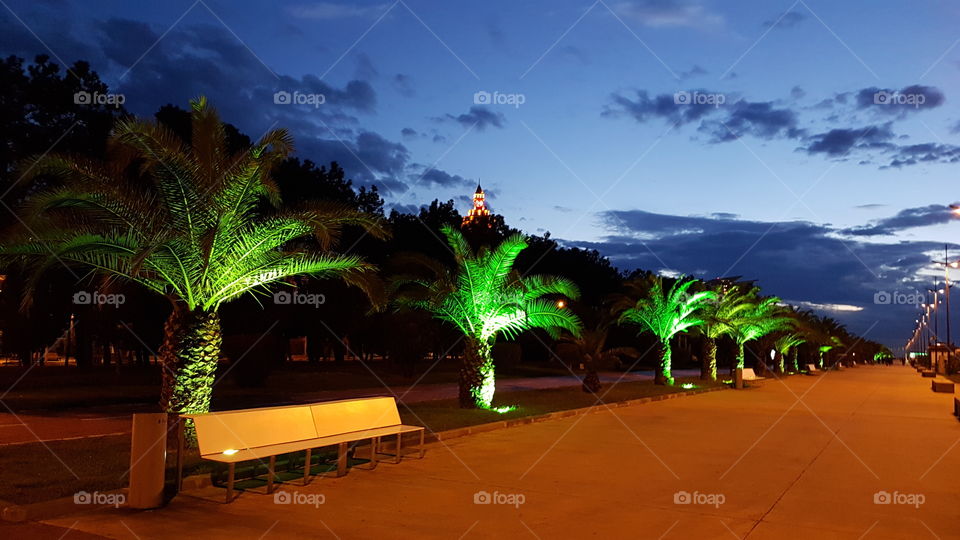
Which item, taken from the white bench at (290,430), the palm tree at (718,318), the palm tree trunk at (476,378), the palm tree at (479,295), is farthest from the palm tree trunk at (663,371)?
the white bench at (290,430)

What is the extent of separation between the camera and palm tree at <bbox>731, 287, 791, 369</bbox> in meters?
41.0

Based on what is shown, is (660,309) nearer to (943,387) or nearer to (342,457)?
(943,387)

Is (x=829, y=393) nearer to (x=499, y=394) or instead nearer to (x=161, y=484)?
(x=499, y=394)

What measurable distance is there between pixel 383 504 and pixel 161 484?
7.42 ft

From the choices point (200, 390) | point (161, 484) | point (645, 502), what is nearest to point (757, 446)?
point (645, 502)

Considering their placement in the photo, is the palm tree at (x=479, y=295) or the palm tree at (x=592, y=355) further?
the palm tree at (x=592, y=355)

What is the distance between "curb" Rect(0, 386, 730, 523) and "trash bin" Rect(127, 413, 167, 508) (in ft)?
1.26

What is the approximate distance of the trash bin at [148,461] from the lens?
26.7 ft

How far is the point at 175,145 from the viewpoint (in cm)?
1134

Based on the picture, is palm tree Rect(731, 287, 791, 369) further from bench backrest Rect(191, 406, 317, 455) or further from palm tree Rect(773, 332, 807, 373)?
bench backrest Rect(191, 406, 317, 455)

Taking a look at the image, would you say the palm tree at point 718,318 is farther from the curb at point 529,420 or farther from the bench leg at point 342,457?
the bench leg at point 342,457

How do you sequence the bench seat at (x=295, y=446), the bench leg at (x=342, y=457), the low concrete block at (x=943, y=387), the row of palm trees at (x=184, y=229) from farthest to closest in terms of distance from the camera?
the low concrete block at (x=943, y=387), the row of palm trees at (x=184, y=229), the bench leg at (x=342, y=457), the bench seat at (x=295, y=446)

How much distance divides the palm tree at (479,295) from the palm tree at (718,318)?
64.5 feet

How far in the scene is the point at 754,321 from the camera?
42.0 meters
